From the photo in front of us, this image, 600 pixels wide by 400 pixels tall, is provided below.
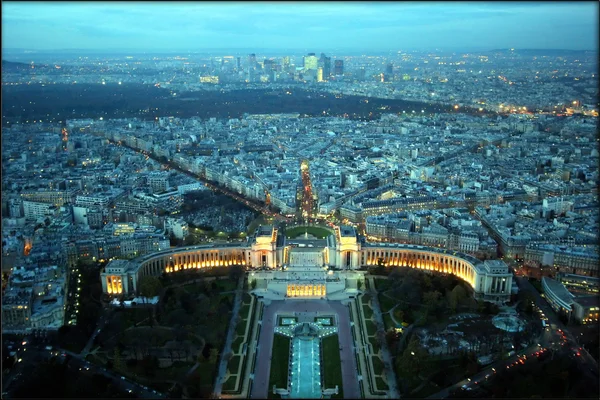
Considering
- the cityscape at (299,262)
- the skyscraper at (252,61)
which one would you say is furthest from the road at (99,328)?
the skyscraper at (252,61)

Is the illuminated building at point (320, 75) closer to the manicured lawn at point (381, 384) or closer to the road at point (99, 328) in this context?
the road at point (99, 328)

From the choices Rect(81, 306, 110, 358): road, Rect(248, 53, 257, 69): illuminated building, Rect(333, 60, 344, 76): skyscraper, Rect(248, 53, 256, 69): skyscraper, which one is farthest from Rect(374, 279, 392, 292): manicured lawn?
Rect(248, 53, 256, 69): skyscraper

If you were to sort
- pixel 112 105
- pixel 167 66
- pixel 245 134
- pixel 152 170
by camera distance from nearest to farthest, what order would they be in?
pixel 152 170, pixel 245 134, pixel 112 105, pixel 167 66

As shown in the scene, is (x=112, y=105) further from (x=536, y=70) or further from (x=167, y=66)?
(x=536, y=70)

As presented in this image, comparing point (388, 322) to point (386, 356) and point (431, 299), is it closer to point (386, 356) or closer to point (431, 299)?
point (431, 299)

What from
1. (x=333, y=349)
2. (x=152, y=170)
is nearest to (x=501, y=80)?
(x=152, y=170)

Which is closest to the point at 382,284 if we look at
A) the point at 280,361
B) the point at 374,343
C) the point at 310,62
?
the point at 374,343
